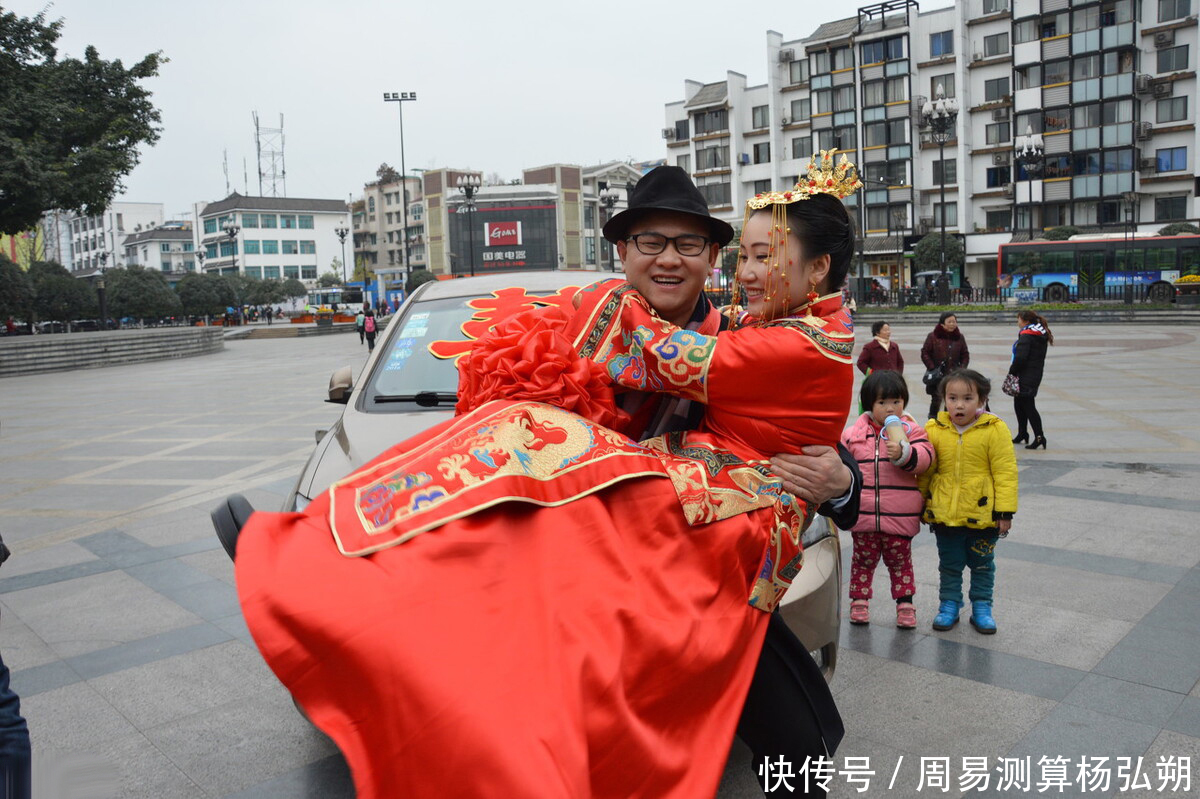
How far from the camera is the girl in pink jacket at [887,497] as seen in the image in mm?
4797

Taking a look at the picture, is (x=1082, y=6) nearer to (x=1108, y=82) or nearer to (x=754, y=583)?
(x=1108, y=82)

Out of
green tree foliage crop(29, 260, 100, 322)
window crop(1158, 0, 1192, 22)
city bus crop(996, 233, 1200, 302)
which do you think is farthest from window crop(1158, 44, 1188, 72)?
green tree foliage crop(29, 260, 100, 322)

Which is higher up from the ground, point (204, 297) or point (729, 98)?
point (729, 98)

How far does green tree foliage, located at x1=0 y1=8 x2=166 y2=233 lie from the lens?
22.8 m

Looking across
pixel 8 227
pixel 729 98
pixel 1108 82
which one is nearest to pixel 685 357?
pixel 8 227

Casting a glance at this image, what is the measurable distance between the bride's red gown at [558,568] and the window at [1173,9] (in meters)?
57.3

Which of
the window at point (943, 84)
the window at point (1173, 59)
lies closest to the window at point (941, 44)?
the window at point (943, 84)

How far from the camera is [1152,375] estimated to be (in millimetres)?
15867

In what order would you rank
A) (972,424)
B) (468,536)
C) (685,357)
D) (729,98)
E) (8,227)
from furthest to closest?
(729,98) < (8,227) < (972,424) < (685,357) < (468,536)

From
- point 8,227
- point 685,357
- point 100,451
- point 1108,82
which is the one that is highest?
point 1108,82

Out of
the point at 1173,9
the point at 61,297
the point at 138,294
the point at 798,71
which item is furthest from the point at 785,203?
the point at 798,71

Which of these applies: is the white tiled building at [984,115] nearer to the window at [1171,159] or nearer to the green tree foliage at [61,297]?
the window at [1171,159]

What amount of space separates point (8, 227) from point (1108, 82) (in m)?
51.0

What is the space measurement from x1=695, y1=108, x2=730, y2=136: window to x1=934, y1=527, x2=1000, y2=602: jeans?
63.3 m
